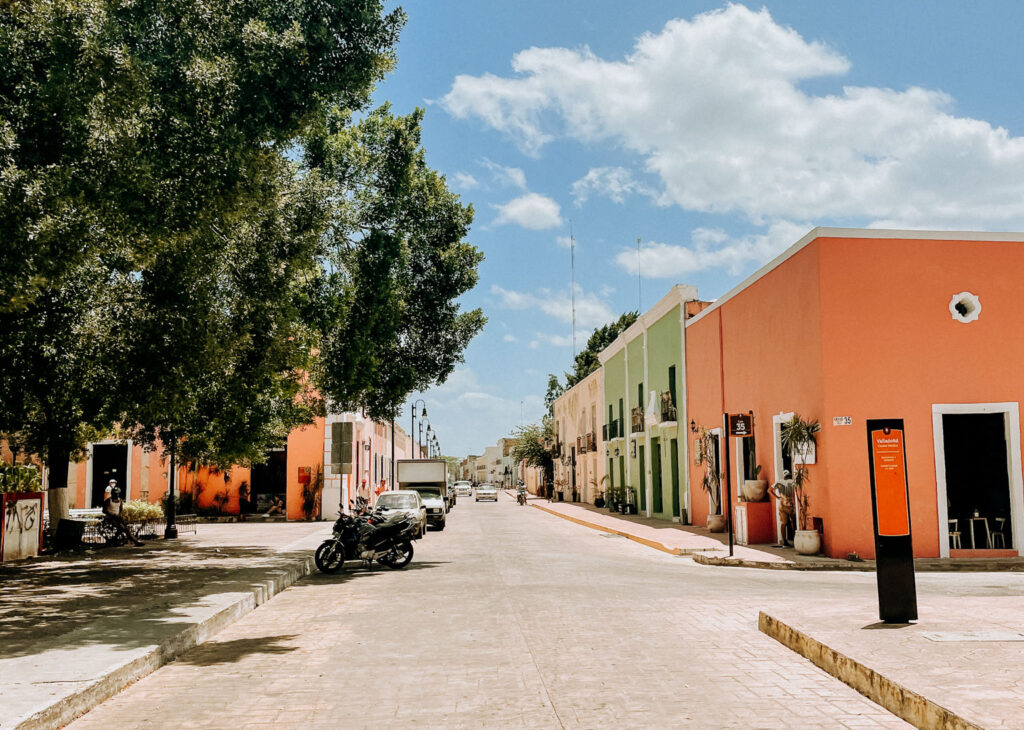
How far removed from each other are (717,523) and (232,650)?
700 inches

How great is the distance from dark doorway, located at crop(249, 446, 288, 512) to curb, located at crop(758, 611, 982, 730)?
1154 inches

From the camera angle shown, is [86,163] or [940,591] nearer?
[86,163]

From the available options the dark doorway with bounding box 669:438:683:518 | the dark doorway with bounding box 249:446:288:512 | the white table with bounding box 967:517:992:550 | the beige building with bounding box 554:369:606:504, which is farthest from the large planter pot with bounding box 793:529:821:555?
the beige building with bounding box 554:369:606:504

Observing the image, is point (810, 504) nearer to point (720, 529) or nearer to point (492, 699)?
point (720, 529)

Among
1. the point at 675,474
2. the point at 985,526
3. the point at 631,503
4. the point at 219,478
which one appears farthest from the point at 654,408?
the point at 219,478

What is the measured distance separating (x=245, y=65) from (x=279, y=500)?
2586 cm

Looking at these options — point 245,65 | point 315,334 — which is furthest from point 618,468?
point 245,65

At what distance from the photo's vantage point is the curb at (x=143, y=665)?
234 inches

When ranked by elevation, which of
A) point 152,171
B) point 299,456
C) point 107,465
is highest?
point 152,171

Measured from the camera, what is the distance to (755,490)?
20781 mm

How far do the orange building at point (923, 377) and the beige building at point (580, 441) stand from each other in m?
30.4

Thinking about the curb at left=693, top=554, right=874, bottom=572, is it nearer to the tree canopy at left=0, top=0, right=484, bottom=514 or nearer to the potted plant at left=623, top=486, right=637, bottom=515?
the tree canopy at left=0, top=0, right=484, bottom=514

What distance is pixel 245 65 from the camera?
11.7 meters

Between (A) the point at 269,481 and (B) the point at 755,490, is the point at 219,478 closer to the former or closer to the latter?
(A) the point at 269,481
